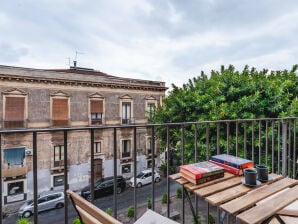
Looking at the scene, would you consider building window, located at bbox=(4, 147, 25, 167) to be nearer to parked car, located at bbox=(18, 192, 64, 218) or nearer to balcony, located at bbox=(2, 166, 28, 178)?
balcony, located at bbox=(2, 166, 28, 178)

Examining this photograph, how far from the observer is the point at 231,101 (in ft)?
17.0

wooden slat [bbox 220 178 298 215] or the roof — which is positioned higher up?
the roof

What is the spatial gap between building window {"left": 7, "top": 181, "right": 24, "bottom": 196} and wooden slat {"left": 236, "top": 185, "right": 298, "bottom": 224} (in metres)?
11.7

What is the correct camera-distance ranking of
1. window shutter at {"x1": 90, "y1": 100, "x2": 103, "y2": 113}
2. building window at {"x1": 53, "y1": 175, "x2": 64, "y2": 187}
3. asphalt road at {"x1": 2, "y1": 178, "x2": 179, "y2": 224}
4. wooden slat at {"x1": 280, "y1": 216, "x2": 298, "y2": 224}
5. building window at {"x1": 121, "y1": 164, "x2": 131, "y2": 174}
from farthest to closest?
building window at {"x1": 121, "y1": 164, "x2": 131, "y2": 174}, window shutter at {"x1": 90, "y1": 100, "x2": 103, "y2": 113}, building window at {"x1": 53, "y1": 175, "x2": 64, "y2": 187}, asphalt road at {"x1": 2, "y1": 178, "x2": 179, "y2": 224}, wooden slat at {"x1": 280, "y1": 216, "x2": 298, "y2": 224}

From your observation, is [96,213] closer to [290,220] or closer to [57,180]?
[290,220]

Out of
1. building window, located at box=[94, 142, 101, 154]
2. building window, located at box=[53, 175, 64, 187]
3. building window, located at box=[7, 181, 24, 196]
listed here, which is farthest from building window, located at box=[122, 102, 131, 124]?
building window, located at box=[7, 181, 24, 196]

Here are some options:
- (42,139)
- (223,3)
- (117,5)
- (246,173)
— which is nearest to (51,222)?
(42,139)

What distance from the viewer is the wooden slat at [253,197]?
0.85 m

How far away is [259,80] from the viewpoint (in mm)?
4887


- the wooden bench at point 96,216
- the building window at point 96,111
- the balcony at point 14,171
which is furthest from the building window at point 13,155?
the wooden bench at point 96,216

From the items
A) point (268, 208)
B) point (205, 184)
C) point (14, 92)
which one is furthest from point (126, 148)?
point (268, 208)

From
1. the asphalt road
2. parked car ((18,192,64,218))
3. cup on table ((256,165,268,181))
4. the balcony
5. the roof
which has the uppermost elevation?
the roof

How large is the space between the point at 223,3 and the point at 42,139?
33.8 feet

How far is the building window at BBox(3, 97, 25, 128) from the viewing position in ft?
31.7
